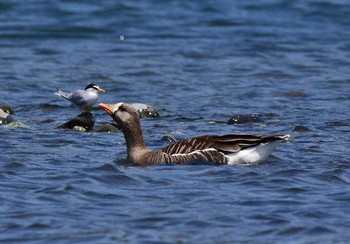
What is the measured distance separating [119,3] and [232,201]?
1944 cm

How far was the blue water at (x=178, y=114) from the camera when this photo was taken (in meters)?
9.20

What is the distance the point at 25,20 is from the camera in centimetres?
2641

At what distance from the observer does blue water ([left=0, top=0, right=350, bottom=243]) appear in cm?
920

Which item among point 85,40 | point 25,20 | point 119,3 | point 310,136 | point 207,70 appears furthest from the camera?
point 119,3

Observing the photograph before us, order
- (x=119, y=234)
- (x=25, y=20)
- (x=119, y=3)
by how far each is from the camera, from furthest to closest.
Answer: (x=119, y=3)
(x=25, y=20)
(x=119, y=234)

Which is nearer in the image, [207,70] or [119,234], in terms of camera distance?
[119,234]

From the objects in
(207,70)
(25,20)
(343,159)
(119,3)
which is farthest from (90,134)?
(119,3)

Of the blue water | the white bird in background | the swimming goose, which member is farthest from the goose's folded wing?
the white bird in background

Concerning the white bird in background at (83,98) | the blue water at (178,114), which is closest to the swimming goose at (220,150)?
the blue water at (178,114)

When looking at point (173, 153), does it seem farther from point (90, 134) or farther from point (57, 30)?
point (57, 30)

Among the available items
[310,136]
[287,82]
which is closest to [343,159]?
[310,136]

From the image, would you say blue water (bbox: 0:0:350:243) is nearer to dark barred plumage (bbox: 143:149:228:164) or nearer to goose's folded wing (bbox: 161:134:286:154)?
dark barred plumage (bbox: 143:149:228:164)

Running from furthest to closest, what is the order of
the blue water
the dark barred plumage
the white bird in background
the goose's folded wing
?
the white bird in background
the dark barred plumage
the goose's folded wing
the blue water

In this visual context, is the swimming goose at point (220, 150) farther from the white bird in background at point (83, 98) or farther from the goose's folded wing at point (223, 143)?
the white bird in background at point (83, 98)
